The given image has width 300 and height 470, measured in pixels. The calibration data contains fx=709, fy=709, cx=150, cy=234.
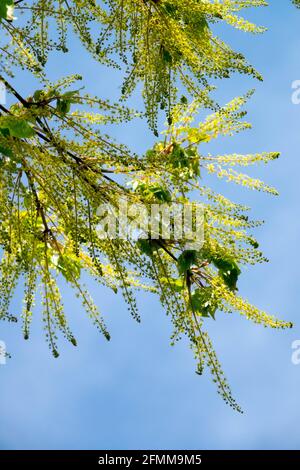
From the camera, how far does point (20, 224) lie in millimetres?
3281

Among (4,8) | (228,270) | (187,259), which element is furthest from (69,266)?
(4,8)

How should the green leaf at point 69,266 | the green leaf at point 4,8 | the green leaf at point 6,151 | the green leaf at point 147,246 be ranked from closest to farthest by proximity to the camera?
the green leaf at point 4,8
the green leaf at point 6,151
the green leaf at point 147,246
the green leaf at point 69,266

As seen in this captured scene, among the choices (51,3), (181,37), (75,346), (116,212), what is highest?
(51,3)

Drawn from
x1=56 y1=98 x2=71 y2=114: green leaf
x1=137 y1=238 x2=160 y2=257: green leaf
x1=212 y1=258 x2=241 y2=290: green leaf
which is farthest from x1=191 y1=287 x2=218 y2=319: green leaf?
x1=56 y1=98 x2=71 y2=114: green leaf

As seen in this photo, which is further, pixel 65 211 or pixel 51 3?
pixel 51 3

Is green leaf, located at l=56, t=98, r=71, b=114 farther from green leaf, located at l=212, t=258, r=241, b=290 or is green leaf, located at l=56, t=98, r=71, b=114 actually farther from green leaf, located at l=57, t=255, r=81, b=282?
green leaf, located at l=212, t=258, r=241, b=290

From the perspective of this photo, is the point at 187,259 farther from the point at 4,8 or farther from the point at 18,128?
the point at 4,8

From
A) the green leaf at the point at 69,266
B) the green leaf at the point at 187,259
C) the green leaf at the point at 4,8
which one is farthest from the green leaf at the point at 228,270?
the green leaf at the point at 4,8

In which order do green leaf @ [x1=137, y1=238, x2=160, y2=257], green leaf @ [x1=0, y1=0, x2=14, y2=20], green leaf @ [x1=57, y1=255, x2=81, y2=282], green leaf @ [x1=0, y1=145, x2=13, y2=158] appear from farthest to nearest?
green leaf @ [x1=57, y1=255, x2=81, y2=282]
green leaf @ [x1=137, y1=238, x2=160, y2=257]
green leaf @ [x1=0, y1=145, x2=13, y2=158]
green leaf @ [x1=0, y1=0, x2=14, y2=20]

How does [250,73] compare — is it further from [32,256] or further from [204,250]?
[32,256]

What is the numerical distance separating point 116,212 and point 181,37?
0.95 metres

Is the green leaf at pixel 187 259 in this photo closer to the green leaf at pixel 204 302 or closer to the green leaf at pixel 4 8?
the green leaf at pixel 204 302

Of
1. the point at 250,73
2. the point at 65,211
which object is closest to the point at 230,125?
the point at 250,73

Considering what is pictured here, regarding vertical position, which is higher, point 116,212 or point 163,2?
point 163,2
